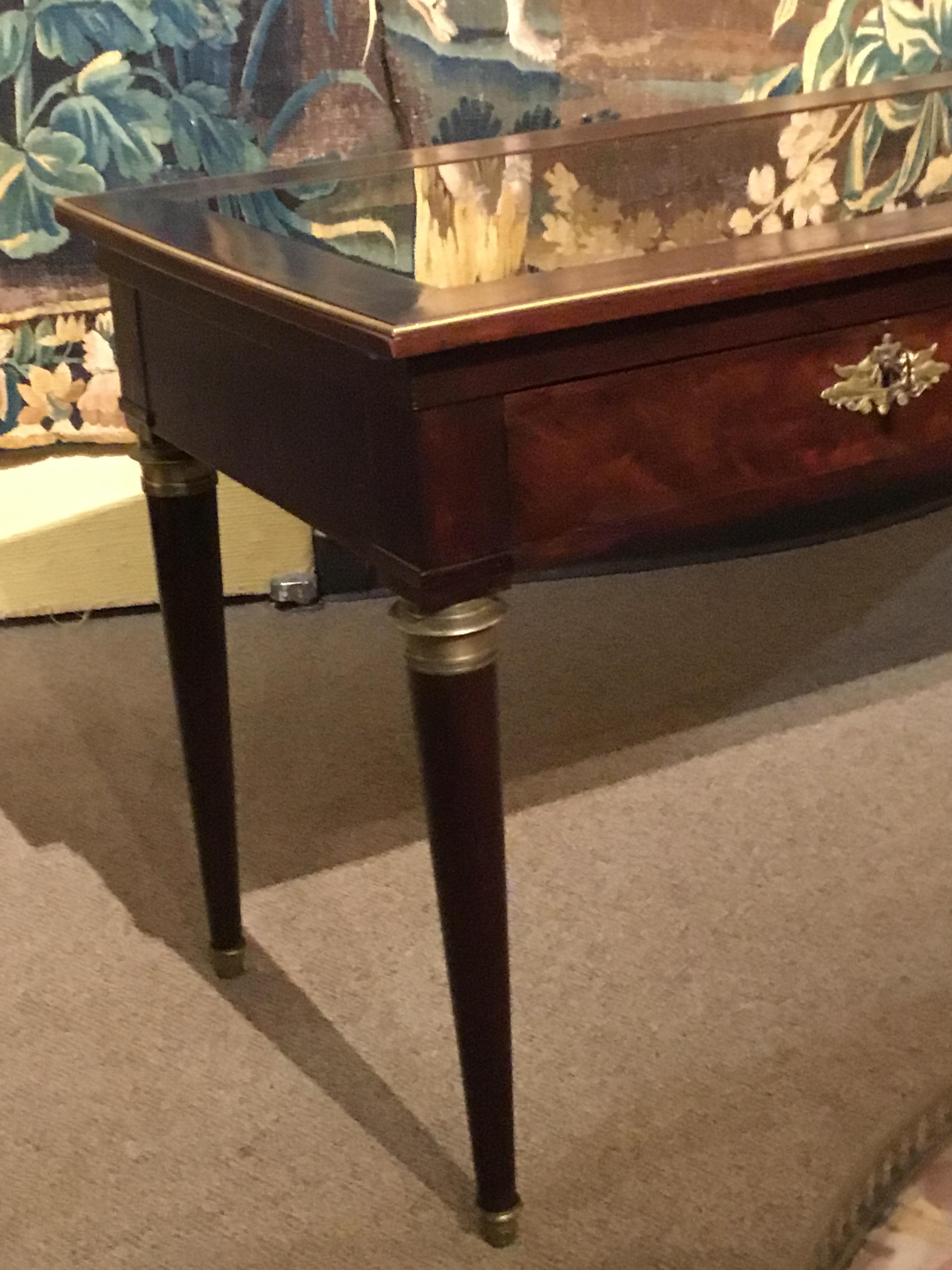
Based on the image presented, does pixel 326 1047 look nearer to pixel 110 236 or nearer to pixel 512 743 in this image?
pixel 512 743

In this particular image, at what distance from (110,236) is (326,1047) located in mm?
657

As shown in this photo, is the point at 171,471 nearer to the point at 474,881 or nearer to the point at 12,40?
the point at 474,881

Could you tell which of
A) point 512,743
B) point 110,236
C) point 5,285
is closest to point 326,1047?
point 512,743

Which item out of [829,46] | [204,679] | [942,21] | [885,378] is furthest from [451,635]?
[942,21]

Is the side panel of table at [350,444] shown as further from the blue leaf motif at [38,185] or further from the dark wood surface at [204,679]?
the blue leaf motif at [38,185]

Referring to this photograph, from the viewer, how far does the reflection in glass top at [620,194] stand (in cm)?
85

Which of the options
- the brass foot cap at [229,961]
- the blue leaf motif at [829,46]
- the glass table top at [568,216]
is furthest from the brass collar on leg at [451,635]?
the blue leaf motif at [829,46]

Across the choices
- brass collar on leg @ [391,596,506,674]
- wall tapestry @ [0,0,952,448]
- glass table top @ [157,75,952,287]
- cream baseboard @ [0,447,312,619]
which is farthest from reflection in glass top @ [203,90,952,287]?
cream baseboard @ [0,447,312,619]

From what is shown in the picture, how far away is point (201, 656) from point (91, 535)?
2.59 ft

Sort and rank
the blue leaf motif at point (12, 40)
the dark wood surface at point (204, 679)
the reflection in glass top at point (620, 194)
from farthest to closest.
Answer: the blue leaf motif at point (12, 40), the dark wood surface at point (204, 679), the reflection in glass top at point (620, 194)

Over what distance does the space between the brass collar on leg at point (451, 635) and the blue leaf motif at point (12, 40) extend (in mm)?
1116

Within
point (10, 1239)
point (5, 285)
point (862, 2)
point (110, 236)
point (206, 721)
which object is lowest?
point (10, 1239)

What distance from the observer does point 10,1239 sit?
0.99m

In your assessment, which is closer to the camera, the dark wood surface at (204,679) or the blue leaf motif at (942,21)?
the dark wood surface at (204,679)
